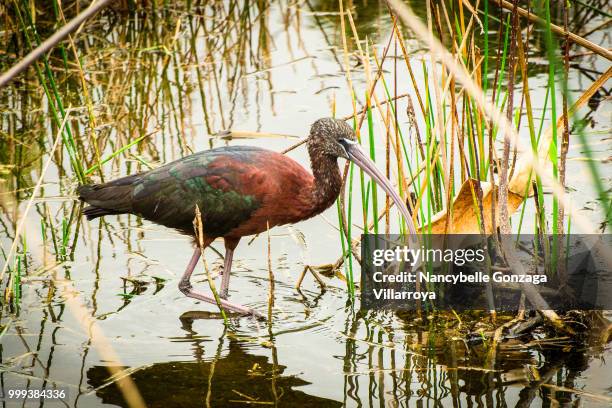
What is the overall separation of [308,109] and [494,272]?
330 cm

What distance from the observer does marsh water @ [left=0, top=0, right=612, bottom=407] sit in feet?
12.7

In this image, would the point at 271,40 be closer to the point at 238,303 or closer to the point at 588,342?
the point at 238,303

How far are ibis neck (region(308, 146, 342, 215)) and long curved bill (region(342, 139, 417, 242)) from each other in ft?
0.57

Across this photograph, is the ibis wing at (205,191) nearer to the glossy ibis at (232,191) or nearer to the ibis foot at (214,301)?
the glossy ibis at (232,191)

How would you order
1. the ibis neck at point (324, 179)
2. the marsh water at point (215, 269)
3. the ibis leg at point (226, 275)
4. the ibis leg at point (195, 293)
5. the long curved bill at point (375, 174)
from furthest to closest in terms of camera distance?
the ibis leg at point (226, 275), the ibis leg at point (195, 293), the ibis neck at point (324, 179), the long curved bill at point (375, 174), the marsh water at point (215, 269)

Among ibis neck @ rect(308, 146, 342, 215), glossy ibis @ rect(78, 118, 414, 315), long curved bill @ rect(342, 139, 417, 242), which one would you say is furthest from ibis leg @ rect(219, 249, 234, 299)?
long curved bill @ rect(342, 139, 417, 242)

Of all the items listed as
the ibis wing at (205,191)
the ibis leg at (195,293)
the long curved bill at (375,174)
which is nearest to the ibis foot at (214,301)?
the ibis leg at (195,293)

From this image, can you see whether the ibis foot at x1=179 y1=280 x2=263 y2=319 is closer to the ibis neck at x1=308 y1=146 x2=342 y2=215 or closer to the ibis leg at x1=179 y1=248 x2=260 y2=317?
the ibis leg at x1=179 y1=248 x2=260 y2=317

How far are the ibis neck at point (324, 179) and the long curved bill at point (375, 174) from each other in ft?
0.57

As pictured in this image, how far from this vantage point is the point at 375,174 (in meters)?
4.21

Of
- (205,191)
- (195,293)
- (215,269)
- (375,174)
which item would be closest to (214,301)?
(195,293)

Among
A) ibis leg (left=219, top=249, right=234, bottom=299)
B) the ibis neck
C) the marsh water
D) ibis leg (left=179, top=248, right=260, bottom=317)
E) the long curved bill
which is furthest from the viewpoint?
ibis leg (left=219, top=249, right=234, bottom=299)

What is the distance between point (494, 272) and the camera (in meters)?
4.42

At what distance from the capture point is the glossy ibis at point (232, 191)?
4.64 metres
